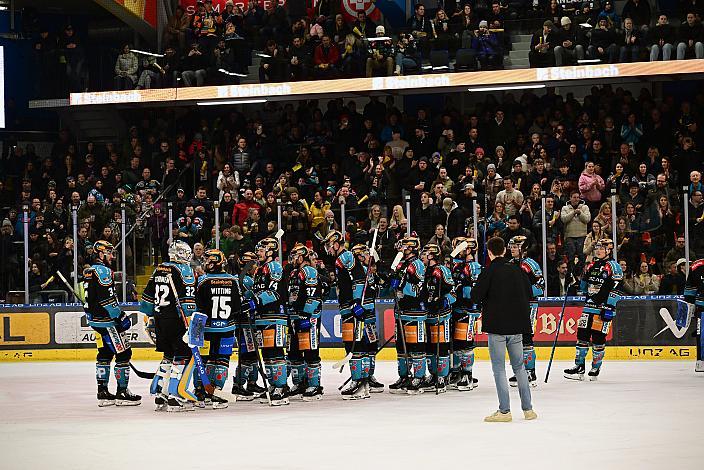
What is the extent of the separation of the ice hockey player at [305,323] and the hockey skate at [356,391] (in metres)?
0.29

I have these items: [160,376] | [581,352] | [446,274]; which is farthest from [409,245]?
[160,376]

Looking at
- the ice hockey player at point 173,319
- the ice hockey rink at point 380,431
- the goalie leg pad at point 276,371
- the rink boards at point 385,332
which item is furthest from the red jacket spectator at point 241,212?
Answer: the ice hockey player at point 173,319

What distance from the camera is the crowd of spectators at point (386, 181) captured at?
18.6 metres

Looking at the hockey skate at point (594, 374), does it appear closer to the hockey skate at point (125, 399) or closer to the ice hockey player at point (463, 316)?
the ice hockey player at point (463, 316)

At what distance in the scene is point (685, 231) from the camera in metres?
18.0

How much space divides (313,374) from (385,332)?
5.57 metres

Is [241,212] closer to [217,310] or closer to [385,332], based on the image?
[385,332]

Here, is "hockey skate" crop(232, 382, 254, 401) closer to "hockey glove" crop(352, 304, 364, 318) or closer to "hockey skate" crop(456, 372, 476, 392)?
"hockey glove" crop(352, 304, 364, 318)

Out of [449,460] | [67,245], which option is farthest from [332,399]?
[67,245]

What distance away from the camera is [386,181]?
21.3 m

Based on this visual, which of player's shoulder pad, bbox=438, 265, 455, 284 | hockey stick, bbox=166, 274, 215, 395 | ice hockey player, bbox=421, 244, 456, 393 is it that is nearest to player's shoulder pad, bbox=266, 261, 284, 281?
hockey stick, bbox=166, 274, 215, 395

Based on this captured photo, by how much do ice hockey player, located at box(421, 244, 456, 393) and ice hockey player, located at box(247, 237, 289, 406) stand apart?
1843 mm

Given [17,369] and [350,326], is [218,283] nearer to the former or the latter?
[350,326]

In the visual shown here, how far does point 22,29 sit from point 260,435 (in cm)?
1828
